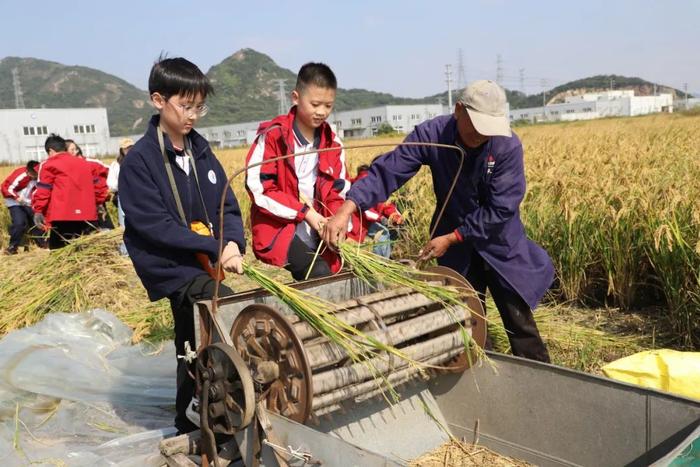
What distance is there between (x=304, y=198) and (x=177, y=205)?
2.48ft

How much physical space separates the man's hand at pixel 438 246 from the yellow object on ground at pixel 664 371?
905 mm

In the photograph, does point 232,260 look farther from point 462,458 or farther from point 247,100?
point 247,100

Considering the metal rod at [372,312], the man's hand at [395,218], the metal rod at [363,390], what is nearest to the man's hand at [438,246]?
the metal rod at [372,312]

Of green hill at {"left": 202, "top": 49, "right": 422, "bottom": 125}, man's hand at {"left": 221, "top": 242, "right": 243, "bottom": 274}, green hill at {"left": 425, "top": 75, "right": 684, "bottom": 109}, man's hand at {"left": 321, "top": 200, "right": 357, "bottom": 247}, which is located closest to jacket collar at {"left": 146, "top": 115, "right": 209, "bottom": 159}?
man's hand at {"left": 221, "top": 242, "right": 243, "bottom": 274}

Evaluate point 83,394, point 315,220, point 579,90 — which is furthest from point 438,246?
point 579,90

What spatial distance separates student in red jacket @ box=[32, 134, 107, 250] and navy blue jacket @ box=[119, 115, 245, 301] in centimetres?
507

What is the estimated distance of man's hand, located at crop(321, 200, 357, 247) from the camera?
304 cm

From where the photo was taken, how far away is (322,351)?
2.28 metres

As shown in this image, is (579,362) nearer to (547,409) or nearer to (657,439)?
(547,409)

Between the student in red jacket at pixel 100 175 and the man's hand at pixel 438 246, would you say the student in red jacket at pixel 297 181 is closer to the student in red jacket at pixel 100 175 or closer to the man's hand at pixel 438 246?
the man's hand at pixel 438 246

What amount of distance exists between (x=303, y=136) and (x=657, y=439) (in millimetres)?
2170

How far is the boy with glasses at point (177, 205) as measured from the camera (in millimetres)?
2641

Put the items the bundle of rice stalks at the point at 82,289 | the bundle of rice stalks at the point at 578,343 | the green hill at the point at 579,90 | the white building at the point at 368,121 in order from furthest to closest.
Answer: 1. the green hill at the point at 579,90
2. the white building at the point at 368,121
3. the bundle of rice stalks at the point at 82,289
4. the bundle of rice stalks at the point at 578,343

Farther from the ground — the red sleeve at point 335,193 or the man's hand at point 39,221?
the red sleeve at point 335,193
